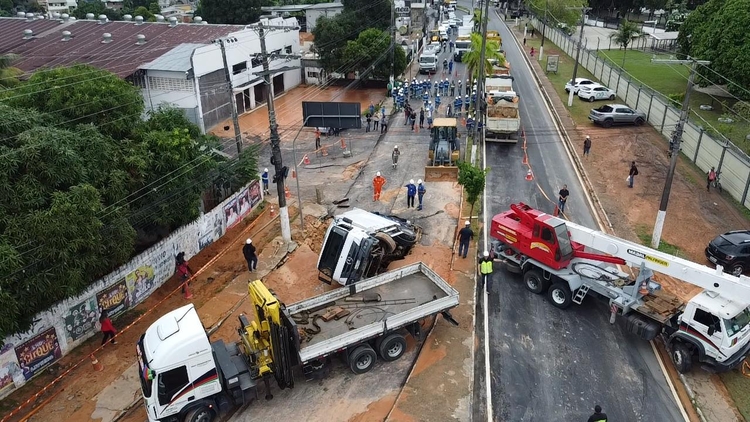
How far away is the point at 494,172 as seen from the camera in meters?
31.0

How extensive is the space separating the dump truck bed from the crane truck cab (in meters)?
1.76

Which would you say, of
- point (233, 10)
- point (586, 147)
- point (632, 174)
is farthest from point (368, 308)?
point (233, 10)

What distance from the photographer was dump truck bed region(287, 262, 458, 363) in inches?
572

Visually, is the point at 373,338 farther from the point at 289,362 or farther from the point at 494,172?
the point at 494,172

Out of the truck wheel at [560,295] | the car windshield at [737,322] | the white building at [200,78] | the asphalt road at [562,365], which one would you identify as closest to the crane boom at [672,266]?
the car windshield at [737,322]

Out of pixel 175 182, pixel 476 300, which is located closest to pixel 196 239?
pixel 175 182

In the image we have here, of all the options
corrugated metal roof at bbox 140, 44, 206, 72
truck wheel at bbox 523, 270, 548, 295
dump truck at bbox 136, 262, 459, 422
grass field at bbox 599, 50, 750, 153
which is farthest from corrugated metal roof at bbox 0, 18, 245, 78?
grass field at bbox 599, 50, 750, 153

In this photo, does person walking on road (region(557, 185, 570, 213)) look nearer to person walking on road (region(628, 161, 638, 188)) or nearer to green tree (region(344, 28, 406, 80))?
person walking on road (region(628, 161, 638, 188))

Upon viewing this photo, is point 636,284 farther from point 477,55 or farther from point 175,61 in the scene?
point 175,61

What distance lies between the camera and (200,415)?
13188 millimetres

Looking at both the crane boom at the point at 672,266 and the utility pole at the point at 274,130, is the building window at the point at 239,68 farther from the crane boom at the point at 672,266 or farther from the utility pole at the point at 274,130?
the crane boom at the point at 672,266

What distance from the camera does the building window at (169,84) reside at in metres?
39.8

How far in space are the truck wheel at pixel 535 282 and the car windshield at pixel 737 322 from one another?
18.5 ft

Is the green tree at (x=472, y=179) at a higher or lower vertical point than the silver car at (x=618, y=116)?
higher
